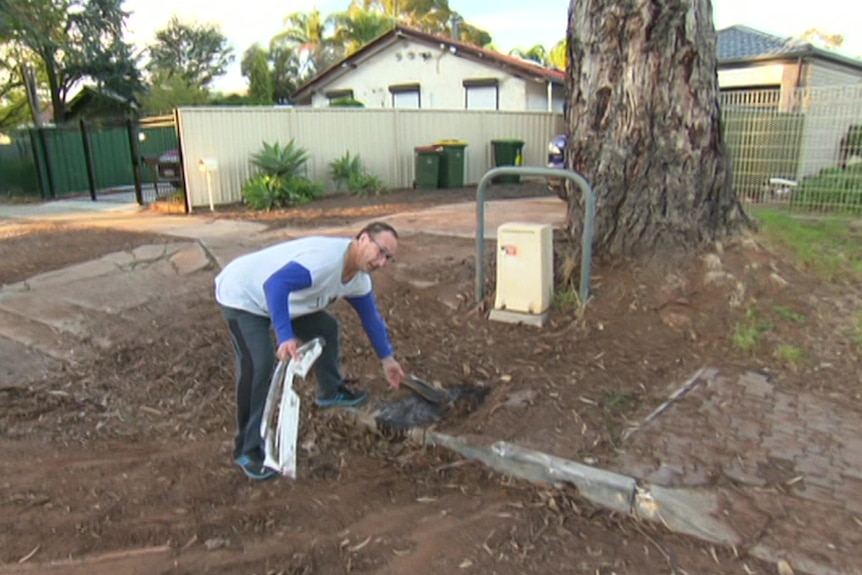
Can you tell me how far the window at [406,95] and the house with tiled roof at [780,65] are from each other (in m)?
9.64

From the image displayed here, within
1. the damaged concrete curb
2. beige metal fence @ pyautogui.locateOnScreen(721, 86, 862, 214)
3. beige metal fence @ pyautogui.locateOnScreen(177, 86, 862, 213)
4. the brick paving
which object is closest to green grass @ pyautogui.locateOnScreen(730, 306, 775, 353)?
the brick paving

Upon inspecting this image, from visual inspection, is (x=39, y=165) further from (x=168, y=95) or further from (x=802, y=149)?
(x=168, y=95)

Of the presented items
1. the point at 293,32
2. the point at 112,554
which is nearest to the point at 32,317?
the point at 112,554

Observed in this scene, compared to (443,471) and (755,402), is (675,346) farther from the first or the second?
(443,471)

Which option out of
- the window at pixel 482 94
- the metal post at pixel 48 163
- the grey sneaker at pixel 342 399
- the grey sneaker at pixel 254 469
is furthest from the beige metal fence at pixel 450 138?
the grey sneaker at pixel 254 469

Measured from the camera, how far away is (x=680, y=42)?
194 inches

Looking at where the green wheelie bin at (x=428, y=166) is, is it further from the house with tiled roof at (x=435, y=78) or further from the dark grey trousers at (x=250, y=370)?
the dark grey trousers at (x=250, y=370)

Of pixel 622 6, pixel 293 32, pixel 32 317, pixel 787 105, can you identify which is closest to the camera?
pixel 622 6

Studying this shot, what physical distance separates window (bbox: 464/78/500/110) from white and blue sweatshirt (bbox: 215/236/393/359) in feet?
59.8

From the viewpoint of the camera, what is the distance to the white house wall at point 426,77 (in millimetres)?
20375

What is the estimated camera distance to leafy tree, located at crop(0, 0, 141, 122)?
24.0 metres

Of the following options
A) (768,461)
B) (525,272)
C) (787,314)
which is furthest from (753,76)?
(768,461)

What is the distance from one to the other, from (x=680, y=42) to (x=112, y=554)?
15.7ft

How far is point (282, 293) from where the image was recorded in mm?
3076
